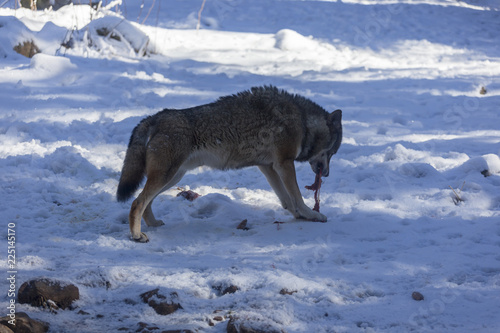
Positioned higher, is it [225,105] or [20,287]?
[225,105]

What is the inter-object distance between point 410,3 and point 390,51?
23.4 feet

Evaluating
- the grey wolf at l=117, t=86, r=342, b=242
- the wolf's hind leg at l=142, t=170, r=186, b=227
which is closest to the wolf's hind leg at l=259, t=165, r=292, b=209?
the grey wolf at l=117, t=86, r=342, b=242

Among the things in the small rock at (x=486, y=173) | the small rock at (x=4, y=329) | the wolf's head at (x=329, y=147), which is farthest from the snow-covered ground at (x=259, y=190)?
the wolf's head at (x=329, y=147)

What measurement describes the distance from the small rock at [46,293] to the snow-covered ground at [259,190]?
0.07m

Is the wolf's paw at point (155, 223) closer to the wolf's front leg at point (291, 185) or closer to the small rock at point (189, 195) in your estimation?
the small rock at point (189, 195)

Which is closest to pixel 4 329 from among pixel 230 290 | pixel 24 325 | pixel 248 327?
pixel 24 325

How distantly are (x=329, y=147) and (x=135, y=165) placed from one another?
7.86 feet

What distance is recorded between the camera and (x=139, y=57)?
12289 mm

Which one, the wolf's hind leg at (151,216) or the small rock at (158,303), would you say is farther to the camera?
the wolf's hind leg at (151,216)

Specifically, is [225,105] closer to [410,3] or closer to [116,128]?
[116,128]

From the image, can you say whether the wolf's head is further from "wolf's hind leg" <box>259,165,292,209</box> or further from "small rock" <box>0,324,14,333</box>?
"small rock" <box>0,324,14,333</box>

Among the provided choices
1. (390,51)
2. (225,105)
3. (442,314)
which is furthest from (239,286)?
(390,51)

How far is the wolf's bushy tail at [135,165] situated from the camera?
5316 mm

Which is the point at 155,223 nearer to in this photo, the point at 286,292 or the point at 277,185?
the point at 277,185
